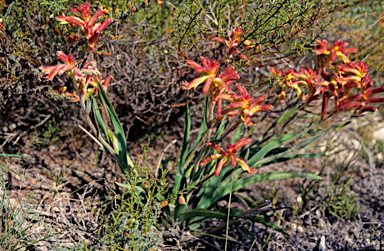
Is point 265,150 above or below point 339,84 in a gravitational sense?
below

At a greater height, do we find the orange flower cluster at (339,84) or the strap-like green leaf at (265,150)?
the orange flower cluster at (339,84)

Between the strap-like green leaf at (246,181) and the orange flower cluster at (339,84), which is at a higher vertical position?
the orange flower cluster at (339,84)

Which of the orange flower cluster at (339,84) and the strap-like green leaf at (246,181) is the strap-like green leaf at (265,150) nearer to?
the strap-like green leaf at (246,181)

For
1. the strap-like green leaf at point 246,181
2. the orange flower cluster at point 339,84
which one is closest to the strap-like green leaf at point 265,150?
the strap-like green leaf at point 246,181

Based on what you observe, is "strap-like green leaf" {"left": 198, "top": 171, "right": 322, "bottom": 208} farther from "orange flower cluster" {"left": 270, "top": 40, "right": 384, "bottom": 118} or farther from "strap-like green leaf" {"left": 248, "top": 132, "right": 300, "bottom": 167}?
"orange flower cluster" {"left": 270, "top": 40, "right": 384, "bottom": 118}

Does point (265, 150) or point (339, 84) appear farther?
point (265, 150)

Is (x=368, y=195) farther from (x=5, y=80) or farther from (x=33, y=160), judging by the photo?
(x=5, y=80)

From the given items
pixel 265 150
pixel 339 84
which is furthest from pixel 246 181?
pixel 339 84

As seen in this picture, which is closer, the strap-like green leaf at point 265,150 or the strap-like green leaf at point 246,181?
the strap-like green leaf at point 246,181

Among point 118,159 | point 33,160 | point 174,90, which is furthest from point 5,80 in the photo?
point 174,90

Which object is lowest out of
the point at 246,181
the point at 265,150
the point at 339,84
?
the point at 246,181

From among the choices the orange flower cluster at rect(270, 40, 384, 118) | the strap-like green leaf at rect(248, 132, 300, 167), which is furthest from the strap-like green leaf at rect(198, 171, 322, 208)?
the orange flower cluster at rect(270, 40, 384, 118)

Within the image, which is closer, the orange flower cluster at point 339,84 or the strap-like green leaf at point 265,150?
the orange flower cluster at point 339,84

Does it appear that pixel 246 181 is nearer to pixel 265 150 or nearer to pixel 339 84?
pixel 265 150
